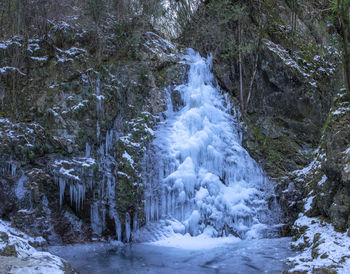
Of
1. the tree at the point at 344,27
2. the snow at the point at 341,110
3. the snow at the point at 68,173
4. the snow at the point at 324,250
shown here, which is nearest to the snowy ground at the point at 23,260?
the snow at the point at 68,173

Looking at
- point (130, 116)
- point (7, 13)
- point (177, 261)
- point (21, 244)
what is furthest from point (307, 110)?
point (7, 13)

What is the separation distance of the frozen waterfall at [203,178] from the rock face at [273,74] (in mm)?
873

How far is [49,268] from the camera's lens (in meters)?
3.66

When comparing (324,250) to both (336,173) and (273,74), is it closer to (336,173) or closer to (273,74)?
(336,173)

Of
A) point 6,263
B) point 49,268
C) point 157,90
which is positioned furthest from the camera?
point 157,90

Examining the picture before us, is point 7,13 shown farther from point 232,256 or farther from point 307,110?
point 307,110

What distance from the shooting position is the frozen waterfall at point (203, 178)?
791cm

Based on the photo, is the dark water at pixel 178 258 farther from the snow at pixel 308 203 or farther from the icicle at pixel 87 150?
the icicle at pixel 87 150

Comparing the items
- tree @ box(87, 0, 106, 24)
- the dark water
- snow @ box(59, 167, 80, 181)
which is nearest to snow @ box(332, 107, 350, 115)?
the dark water

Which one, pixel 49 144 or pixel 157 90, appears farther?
pixel 157 90

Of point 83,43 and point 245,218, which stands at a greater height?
point 83,43

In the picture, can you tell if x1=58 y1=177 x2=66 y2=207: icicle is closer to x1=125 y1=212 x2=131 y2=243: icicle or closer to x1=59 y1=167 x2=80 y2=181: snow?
x1=59 y1=167 x2=80 y2=181: snow

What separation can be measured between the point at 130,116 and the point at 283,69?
6097 millimetres

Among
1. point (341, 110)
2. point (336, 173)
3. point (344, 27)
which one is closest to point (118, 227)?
point (336, 173)
